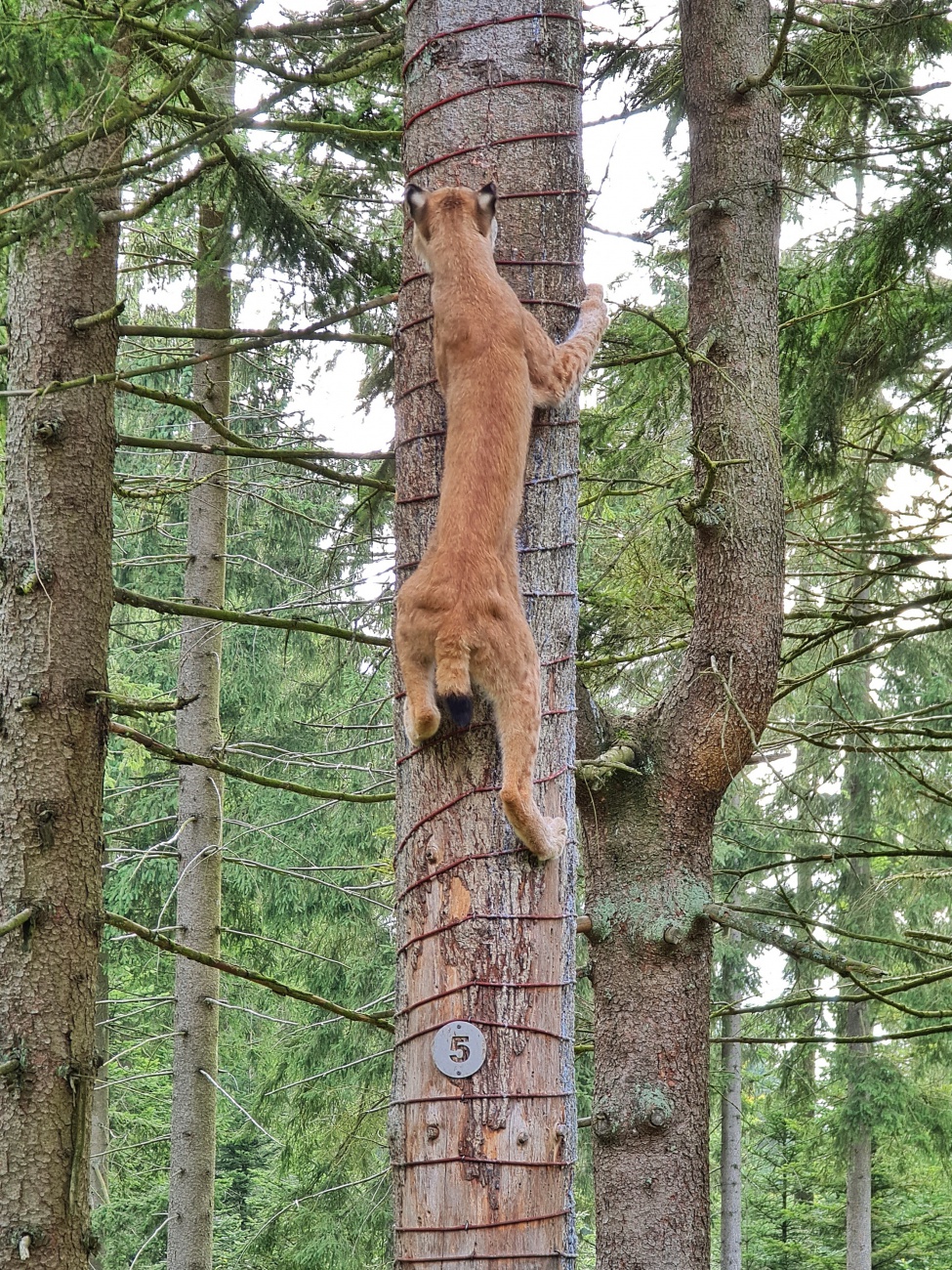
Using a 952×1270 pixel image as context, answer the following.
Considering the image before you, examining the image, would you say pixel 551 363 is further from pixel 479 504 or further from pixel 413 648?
pixel 413 648

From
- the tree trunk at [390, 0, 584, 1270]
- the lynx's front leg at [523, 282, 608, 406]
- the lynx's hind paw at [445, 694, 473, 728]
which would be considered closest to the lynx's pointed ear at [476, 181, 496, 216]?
the tree trunk at [390, 0, 584, 1270]

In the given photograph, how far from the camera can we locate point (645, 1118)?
608 cm

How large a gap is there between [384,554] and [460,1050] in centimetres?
686

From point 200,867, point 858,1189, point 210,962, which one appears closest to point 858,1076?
point 858,1189

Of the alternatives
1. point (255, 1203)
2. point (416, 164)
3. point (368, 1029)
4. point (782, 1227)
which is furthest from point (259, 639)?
point (416, 164)

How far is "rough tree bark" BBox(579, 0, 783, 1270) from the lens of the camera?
6.12 meters

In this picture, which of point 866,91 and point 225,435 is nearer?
point 225,435

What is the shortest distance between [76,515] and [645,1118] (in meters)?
3.91

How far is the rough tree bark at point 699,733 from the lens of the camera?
241 inches

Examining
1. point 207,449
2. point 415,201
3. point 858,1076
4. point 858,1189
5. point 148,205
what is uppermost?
point 148,205

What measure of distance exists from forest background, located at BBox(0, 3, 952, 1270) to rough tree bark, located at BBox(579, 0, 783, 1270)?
0.45 meters

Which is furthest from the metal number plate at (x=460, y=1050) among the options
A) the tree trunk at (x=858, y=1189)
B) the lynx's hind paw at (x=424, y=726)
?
the tree trunk at (x=858, y=1189)

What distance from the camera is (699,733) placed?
643 centimetres

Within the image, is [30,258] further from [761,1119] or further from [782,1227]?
[761,1119]
